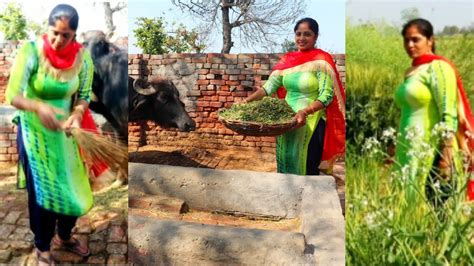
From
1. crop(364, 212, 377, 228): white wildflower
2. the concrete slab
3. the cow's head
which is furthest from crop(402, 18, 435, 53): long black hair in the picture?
the cow's head

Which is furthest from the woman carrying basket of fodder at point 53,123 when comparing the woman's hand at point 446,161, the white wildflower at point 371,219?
the woman's hand at point 446,161

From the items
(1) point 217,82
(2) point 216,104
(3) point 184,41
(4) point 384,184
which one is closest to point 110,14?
(3) point 184,41

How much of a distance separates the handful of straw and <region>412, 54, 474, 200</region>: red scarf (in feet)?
8.29

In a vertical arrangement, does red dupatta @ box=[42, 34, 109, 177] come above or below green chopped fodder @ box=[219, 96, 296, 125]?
above

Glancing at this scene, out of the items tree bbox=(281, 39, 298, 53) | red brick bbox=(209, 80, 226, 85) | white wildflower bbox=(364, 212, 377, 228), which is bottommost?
white wildflower bbox=(364, 212, 377, 228)

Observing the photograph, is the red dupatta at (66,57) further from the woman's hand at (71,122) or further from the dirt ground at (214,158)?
the dirt ground at (214,158)

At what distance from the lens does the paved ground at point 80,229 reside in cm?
490

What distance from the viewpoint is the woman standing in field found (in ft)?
14.3

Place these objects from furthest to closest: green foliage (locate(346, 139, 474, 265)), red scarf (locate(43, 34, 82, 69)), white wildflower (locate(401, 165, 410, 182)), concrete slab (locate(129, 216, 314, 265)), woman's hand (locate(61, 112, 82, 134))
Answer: woman's hand (locate(61, 112, 82, 134))
red scarf (locate(43, 34, 82, 69))
concrete slab (locate(129, 216, 314, 265))
white wildflower (locate(401, 165, 410, 182))
green foliage (locate(346, 139, 474, 265))

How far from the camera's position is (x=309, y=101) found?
15.7 feet

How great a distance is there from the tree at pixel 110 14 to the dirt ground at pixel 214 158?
1.07m

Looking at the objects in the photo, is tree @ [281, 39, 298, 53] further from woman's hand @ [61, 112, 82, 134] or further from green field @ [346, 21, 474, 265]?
woman's hand @ [61, 112, 82, 134]

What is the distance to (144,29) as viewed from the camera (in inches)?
196

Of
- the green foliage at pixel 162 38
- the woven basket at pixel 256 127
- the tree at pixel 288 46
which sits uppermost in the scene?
the green foliage at pixel 162 38
